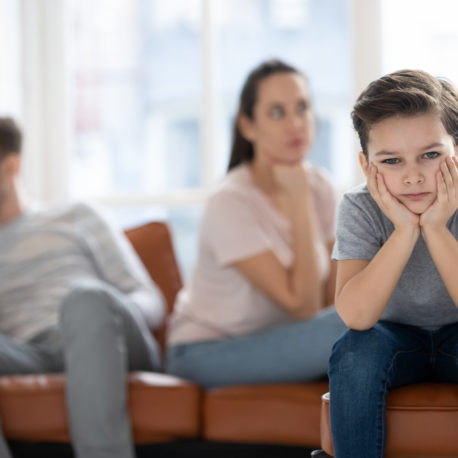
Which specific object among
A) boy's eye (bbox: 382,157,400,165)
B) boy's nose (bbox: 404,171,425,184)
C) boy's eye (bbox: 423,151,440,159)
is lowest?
boy's nose (bbox: 404,171,425,184)

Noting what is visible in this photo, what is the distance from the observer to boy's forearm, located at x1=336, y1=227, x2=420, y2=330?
1.33 m

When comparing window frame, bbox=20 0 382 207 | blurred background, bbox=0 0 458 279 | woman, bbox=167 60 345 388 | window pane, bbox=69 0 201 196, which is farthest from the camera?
window frame, bbox=20 0 382 207

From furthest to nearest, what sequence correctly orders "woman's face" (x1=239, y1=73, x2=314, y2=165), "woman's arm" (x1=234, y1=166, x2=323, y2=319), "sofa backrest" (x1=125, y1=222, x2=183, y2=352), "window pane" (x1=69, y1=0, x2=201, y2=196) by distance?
1. "window pane" (x1=69, y1=0, x2=201, y2=196)
2. "sofa backrest" (x1=125, y1=222, x2=183, y2=352)
3. "woman's face" (x1=239, y1=73, x2=314, y2=165)
4. "woman's arm" (x1=234, y1=166, x2=323, y2=319)

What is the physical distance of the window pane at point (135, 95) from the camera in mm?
3389

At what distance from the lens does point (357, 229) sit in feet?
4.69

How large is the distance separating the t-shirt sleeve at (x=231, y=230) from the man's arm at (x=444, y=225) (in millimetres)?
832

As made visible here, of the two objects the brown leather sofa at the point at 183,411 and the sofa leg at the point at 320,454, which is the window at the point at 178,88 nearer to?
the brown leather sofa at the point at 183,411

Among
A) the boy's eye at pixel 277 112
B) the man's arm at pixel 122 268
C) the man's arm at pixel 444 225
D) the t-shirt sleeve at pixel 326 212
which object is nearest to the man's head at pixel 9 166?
the man's arm at pixel 122 268

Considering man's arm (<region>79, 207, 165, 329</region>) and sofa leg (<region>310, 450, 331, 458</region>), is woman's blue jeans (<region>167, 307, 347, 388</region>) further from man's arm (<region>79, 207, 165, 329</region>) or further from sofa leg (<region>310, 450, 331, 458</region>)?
sofa leg (<region>310, 450, 331, 458</region>)

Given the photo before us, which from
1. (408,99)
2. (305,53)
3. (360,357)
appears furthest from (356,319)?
(305,53)

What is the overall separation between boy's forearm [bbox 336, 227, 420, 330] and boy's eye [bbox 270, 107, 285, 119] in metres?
1.01

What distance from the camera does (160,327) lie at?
97.0 inches

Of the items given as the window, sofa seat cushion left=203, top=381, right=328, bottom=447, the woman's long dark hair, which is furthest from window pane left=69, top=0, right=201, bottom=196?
sofa seat cushion left=203, top=381, right=328, bottom=447

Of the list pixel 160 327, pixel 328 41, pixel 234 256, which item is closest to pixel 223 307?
pixel 234 256
